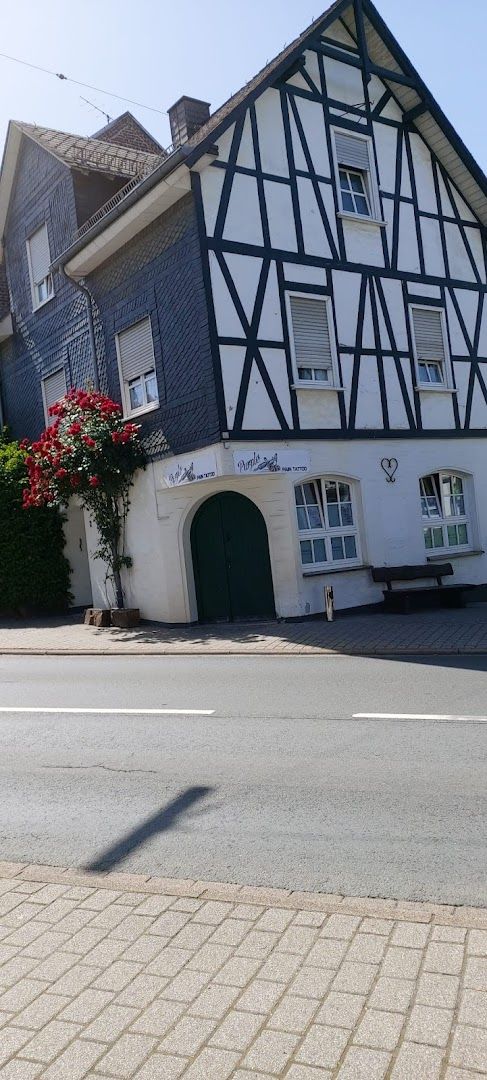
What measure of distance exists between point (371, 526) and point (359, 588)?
1239 mm

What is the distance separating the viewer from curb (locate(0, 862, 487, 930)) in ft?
12.3

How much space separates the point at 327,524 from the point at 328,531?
131 millimetres

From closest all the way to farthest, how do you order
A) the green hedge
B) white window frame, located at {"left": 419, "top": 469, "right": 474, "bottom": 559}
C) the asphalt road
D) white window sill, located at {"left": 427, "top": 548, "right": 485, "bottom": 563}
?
1. the asphalt road
2. white window sill, located at {"left": 427, "top": 548, "right": 485, "bottom": 563}
3. white window frame, located at {"left": 419, "top": 469, "right": 474, "bottom": 559}
4. the green hedge

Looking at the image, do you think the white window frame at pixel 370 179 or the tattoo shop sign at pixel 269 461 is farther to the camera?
the white window frame at pixel 370 179

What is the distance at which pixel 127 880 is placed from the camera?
4.45m

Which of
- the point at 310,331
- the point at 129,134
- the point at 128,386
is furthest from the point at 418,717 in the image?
the point at 129,134

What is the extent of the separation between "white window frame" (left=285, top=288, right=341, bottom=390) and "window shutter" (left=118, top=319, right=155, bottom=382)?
2.61m

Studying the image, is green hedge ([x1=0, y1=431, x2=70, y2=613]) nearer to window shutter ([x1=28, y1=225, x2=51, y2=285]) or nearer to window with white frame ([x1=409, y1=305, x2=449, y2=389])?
window shutter ([x1=28, y1=225, x2=51, y2=285])

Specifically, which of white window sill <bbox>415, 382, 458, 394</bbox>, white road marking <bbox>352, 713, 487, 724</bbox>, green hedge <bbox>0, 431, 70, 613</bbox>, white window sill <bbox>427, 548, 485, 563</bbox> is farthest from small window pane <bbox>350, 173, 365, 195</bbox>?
white road marking <bbox>352, 713, 487, 724</bbox>

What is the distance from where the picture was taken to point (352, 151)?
55.5ft

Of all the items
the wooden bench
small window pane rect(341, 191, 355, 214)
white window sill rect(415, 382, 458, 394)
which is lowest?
the wooden bench

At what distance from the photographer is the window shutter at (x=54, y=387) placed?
778 inches

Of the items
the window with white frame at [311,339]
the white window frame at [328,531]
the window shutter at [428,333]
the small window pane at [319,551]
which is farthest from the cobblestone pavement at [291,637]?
the window shutter at [428,333]

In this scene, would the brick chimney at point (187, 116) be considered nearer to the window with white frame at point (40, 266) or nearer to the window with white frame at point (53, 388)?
the window with white frame at point (40, 266)
